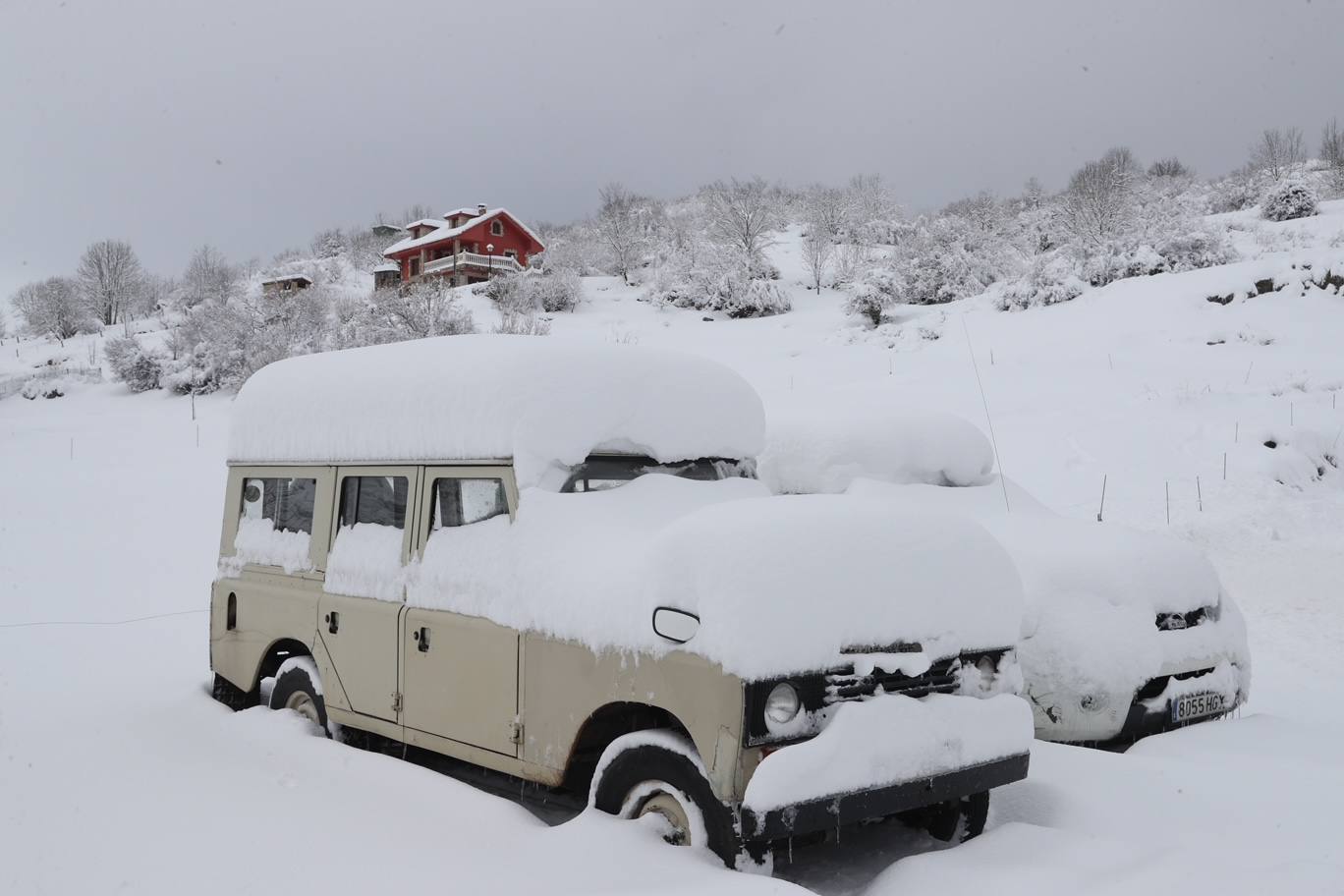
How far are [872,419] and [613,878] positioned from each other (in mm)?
5220

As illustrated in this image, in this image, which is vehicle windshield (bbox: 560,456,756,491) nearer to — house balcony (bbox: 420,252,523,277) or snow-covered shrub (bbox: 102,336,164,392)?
snow-covered shrub (bbox: 102,336,164,392)

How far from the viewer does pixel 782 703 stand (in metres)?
3.31

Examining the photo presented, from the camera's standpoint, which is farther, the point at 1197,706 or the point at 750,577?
the point at 1197,706

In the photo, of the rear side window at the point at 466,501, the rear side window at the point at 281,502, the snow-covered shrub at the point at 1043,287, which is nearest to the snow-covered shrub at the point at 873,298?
the snow-covered shrub at the point at 1043,287

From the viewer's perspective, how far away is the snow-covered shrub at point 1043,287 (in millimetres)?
24500

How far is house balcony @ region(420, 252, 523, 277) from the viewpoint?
153 feet

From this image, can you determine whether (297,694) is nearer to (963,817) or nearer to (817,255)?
(963,817)

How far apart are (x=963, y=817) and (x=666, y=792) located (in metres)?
1.43

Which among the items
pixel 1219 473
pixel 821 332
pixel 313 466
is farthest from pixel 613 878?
pixel 821 332

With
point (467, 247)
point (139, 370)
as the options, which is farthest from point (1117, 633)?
point (467, 247)

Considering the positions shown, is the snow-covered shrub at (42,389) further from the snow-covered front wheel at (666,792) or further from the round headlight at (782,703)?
the round headlight at (782,703)

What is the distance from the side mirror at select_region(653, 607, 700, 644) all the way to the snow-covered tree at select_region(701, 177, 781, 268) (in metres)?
37.3

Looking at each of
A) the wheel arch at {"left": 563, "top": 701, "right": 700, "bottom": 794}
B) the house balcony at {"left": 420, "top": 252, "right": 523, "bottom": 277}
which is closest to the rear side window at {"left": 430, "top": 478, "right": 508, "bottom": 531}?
the wheel arch at {"left": 563, "top": 701, "right": 700, "bottom": 794}

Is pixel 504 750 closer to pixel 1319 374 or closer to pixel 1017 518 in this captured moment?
pixel 1017 518
